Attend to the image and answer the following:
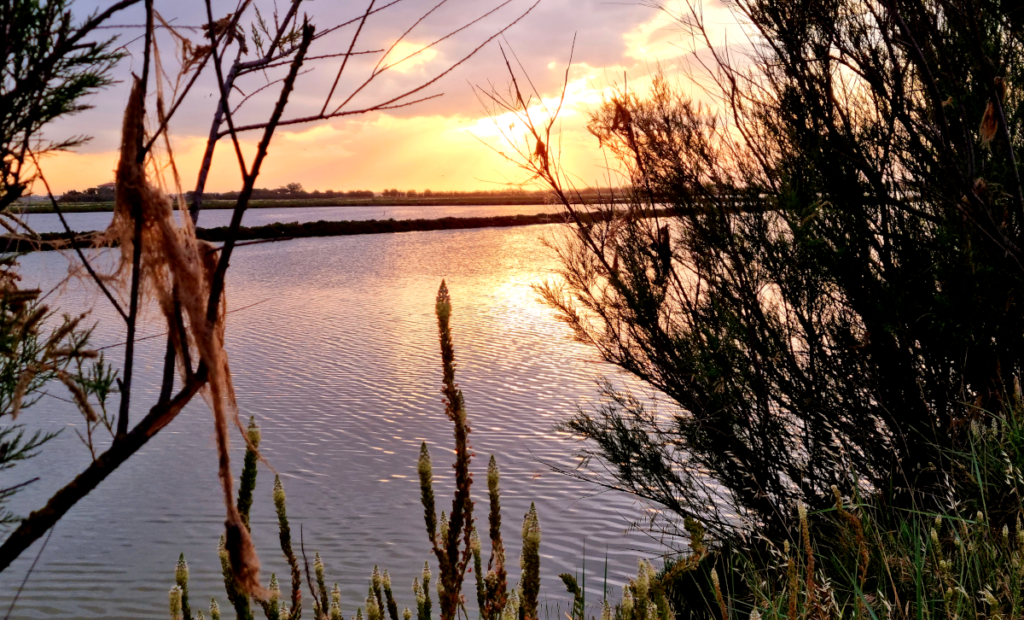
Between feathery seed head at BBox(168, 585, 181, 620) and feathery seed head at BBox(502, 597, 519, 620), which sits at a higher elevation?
feathery seed head at BBox(168, 585, 181, 620)

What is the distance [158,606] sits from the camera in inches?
183

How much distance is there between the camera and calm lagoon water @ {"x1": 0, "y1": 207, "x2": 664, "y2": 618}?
4918 mm

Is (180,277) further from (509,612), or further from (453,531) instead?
(509,612)

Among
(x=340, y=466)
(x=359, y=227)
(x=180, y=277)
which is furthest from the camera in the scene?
(x=359, y=227)

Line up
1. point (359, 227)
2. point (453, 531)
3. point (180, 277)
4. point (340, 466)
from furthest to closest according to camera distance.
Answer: point (359, 227) < point (340, 466) < point (453, 531) < point (180, 277)

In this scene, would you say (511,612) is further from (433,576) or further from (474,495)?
(474,495)

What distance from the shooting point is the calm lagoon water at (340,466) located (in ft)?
16.1

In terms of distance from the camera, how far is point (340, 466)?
21.4 ft

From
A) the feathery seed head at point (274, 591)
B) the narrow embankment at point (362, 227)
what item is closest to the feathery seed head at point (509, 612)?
the feathery seed head at point (274, 591)

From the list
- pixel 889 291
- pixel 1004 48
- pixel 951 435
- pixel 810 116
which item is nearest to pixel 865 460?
pixel 951 435

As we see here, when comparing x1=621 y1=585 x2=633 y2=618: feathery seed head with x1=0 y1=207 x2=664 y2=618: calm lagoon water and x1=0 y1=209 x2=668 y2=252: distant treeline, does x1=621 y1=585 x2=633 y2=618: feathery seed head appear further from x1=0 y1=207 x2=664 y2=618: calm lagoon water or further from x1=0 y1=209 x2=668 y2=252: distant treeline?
x1=0 y1=209 x2=668 y2=252: distant treeline

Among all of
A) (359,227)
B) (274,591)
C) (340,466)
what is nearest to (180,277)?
(274,591)

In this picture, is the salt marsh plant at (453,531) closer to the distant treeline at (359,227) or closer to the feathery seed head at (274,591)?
the feathery seed head at (274,591)

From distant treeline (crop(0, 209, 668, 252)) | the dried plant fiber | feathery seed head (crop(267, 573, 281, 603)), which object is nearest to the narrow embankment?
distant treeline (crop(0, 209, 668, 252))
